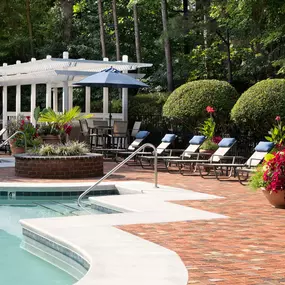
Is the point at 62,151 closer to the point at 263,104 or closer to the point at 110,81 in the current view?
the point at 110,81

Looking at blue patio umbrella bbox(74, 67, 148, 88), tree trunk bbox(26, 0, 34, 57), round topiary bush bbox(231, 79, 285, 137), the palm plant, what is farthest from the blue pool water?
tree trunk bbox(26, 0, 34, 57)

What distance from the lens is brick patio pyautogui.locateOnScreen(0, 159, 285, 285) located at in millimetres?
5750

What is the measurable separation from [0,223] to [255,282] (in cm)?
549

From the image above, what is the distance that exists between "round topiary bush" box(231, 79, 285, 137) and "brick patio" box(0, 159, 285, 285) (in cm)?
610

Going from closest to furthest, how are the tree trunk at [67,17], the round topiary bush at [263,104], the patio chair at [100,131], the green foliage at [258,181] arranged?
the green foliage at [258,181], the round topiary bush at [263,104], the patio chair at [100,131], the tree trunk at [67,17]

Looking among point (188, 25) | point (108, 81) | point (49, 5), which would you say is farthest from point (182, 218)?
point (49, 5)

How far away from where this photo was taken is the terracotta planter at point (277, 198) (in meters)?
9.66

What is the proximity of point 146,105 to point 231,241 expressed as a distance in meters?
16.4

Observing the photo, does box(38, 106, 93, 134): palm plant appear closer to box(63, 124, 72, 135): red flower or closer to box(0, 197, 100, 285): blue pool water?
box(63, 124, 72, 135): red flower

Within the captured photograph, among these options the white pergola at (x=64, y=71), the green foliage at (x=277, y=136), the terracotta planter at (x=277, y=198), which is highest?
the white pergola at (x=64, y=71)

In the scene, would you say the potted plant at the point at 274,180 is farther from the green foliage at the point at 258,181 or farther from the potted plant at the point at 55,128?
the potted plant at the point at 55,128

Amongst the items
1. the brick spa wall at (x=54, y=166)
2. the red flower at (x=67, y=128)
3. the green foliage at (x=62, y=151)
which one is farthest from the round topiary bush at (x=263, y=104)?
the brick spa wall at (x=54, y=166)

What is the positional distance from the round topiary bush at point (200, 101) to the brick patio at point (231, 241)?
8052 millimetres

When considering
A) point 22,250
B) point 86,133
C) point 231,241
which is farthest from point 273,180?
point 86,133
